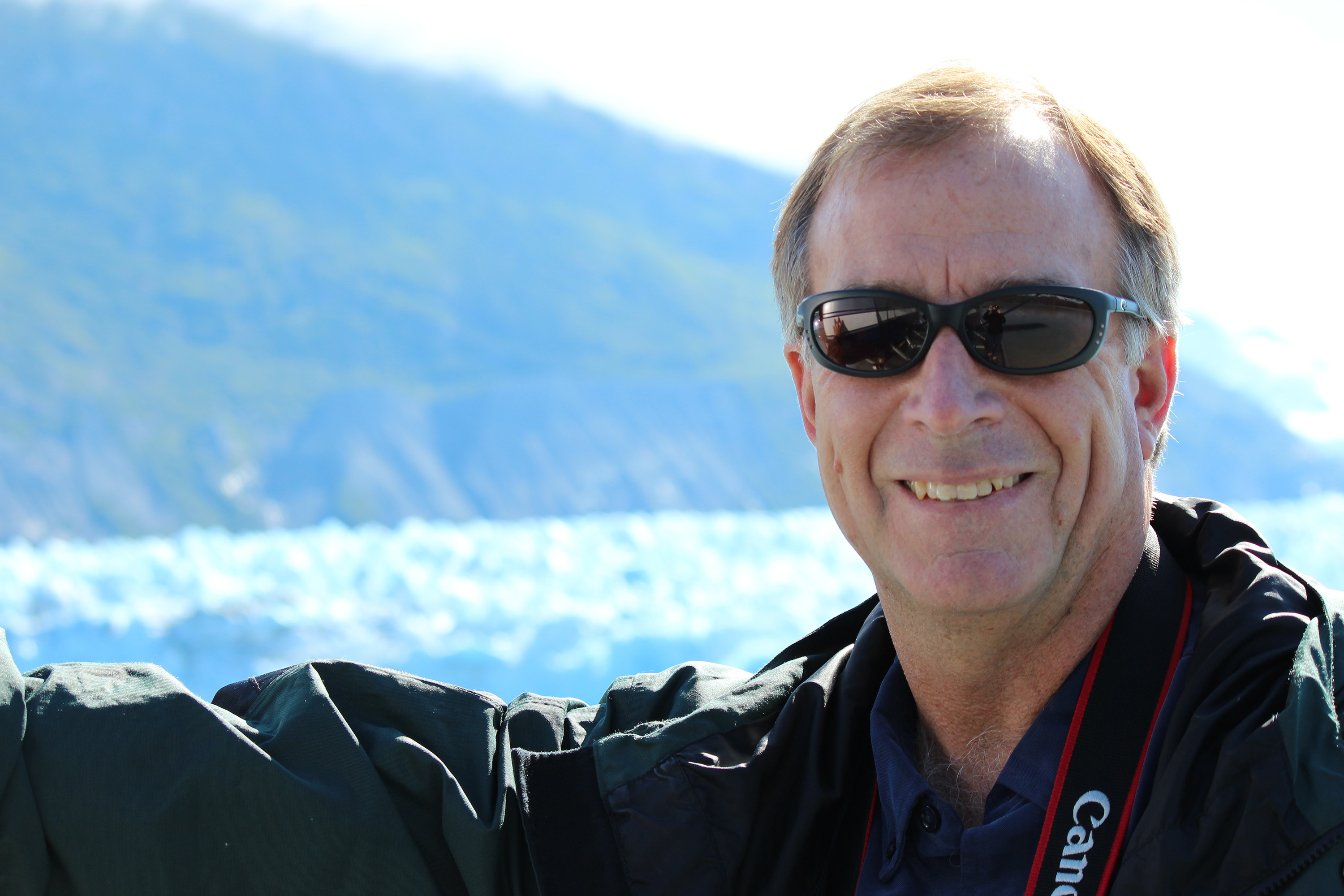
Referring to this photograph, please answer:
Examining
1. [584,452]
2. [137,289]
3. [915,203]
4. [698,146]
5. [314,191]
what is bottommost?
[915,203]

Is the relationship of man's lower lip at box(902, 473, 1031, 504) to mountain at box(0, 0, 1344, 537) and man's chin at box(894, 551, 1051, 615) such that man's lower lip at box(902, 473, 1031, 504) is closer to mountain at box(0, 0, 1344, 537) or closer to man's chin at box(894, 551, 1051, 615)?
man's chin at box(894, 551, 1051, 615)

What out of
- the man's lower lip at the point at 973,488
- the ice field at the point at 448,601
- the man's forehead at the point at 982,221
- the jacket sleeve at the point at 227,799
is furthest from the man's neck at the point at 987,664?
the ice field at the point at 448,601

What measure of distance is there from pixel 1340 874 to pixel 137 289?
127 ft

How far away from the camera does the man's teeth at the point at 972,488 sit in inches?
49.8

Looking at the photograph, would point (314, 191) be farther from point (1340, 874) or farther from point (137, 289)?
point (1340, 874)

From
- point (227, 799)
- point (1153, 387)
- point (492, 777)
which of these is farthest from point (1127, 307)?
point (227, 799)

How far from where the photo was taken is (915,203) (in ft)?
4.24

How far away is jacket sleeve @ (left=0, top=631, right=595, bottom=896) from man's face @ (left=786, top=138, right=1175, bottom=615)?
0.57m

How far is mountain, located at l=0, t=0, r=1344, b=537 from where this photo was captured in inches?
1200

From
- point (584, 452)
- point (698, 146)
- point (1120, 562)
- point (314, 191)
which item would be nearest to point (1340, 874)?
point (1120, 562)

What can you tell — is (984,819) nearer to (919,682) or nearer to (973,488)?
(919,682)

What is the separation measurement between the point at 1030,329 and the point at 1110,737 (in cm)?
43

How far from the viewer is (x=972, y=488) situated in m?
1.27

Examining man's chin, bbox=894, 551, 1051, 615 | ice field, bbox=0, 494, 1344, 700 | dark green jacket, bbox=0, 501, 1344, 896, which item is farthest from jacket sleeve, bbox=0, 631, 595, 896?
ice field, bbox=0, 494, 1344, 700
